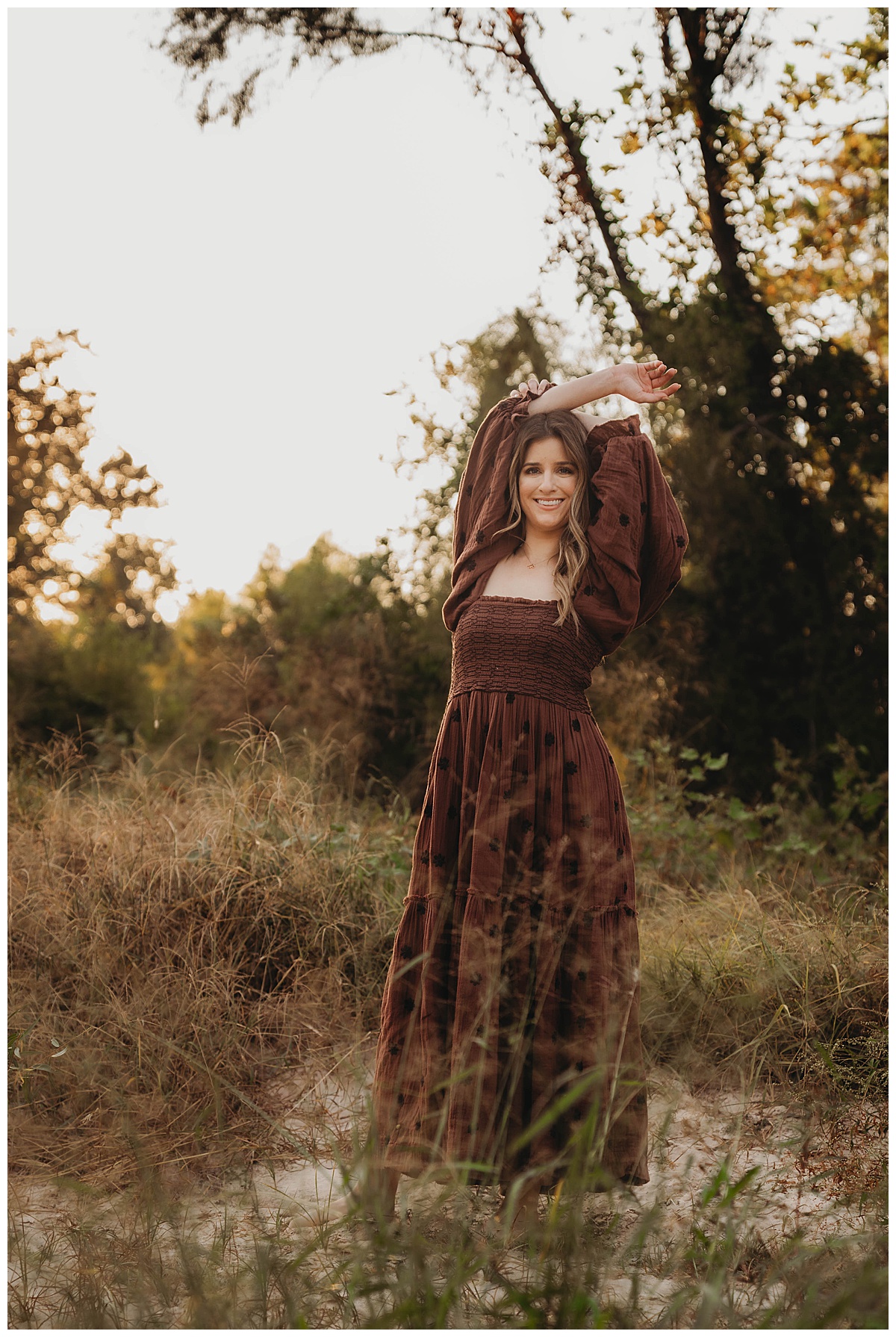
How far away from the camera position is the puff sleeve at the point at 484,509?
7.33 feet

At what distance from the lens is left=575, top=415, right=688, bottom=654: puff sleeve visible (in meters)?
2.15

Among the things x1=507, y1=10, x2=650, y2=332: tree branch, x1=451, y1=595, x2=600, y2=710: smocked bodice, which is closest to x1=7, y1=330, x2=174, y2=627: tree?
x1=507, y1=10, x2=650, y2=332: tree branch

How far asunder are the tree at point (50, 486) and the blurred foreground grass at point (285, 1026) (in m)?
3.92

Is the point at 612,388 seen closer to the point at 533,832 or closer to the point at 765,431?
the point at 533,832

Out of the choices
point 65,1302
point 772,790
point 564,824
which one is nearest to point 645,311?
point 772,790

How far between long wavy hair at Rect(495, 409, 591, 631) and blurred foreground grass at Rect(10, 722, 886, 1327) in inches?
41.6

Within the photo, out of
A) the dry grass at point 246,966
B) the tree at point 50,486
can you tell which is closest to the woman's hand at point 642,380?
the dry grass at point 246,966

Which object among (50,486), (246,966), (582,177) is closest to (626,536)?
(246,966)

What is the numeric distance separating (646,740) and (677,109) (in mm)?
3284

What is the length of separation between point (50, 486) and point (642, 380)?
657 centimetres

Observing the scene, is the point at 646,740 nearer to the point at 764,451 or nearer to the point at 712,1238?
the point at 764,451

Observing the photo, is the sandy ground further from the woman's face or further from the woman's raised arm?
the woman's raised arm

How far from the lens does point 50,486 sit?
302 inches

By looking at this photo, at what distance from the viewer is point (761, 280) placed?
5.30 metres
